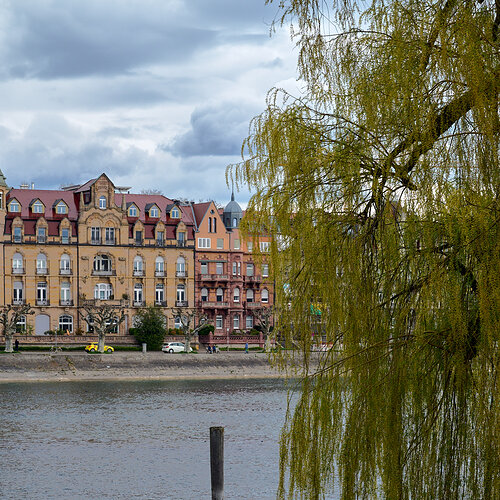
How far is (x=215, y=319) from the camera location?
360 feet

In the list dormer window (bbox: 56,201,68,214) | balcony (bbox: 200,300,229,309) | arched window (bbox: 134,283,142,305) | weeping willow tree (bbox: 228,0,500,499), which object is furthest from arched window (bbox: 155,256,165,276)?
weeping willow tree (bbox: 228,0,500,499)

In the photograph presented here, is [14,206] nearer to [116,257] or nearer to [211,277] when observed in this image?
[116,257]

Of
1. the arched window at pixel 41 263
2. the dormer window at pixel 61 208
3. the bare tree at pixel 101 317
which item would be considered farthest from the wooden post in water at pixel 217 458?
the dormer window at pixel 61 208

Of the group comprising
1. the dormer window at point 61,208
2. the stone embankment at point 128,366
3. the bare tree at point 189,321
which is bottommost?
the stone embankment at point 128,366

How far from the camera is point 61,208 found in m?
102

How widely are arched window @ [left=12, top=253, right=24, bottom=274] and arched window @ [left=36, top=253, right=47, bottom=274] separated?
1.69 metres

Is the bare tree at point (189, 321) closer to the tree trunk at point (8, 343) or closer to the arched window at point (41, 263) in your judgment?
the arched window at point (41, 263)

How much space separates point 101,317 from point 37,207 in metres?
20.6

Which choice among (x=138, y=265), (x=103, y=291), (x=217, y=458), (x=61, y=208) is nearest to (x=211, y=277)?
(x=138, y=265)

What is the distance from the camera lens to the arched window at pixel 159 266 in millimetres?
106213

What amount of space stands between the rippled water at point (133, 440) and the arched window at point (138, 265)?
1389 inches

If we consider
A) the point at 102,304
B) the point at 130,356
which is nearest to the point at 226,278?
the point at 102,304

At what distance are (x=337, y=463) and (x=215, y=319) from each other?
98.4 m

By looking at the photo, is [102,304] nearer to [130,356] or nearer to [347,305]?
[130,356]
